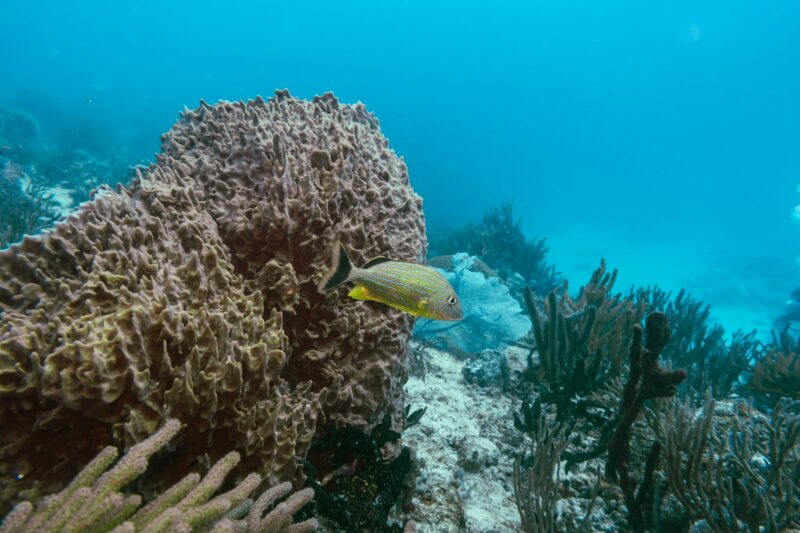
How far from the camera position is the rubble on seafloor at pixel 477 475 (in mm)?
2947

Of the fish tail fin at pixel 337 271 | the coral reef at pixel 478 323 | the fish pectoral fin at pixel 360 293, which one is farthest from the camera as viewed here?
the coral reef at pixel 478 323

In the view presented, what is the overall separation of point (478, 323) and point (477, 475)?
4.05 metres

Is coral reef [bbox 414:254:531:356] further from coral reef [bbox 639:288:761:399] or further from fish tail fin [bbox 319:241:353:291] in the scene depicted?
fish tail fin [bbox 319:241:353:291]

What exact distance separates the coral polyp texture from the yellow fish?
23.1 inches

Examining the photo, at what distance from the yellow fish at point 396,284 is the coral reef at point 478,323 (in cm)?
470

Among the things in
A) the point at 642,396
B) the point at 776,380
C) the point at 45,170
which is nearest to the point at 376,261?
the point at 642,396

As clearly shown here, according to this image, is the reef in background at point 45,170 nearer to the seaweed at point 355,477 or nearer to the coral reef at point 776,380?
the seaweed at point 355,477

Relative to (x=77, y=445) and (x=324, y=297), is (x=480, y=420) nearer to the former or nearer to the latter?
(x=324, y=297)

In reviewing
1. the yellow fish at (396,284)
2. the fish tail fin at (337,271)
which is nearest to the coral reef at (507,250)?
the yellow fish at (396,284)

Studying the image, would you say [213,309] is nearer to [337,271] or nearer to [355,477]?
[337,271]

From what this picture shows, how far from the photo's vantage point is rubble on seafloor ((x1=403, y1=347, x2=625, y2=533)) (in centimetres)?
295

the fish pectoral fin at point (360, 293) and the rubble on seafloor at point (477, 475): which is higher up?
the fish pectoral fin at point (360, 293)

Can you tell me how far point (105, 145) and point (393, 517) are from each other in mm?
38164

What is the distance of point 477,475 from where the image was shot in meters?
3.46
